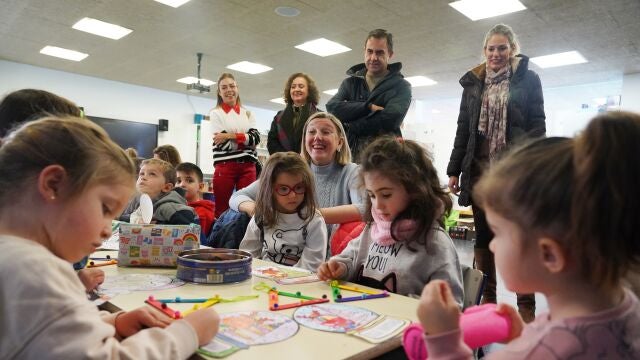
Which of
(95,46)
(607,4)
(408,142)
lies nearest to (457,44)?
(607,4)

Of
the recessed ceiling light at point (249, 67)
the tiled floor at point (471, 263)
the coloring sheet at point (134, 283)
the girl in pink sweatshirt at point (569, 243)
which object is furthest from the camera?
the recessed ceiling light at point (249, 67)

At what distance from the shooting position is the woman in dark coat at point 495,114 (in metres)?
2.30

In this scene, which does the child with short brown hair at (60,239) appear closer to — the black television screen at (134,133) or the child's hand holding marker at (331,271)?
the child's hand holding marker at (331,271)

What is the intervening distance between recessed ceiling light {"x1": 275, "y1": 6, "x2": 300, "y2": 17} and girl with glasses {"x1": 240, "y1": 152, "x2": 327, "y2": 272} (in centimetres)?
333

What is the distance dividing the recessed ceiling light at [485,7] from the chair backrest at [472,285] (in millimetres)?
3854

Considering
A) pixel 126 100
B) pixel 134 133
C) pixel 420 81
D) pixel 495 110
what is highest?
pixel 420 81

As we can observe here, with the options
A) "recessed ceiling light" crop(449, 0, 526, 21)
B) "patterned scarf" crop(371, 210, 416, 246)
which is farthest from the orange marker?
"recessed ceiling light" crop(449, 0, 526, 21)

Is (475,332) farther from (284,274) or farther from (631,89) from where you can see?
(631,89)

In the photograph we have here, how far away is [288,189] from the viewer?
1.84m

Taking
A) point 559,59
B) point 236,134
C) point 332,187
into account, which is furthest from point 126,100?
point 332,187

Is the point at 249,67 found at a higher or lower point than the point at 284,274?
higher

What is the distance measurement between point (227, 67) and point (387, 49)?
5.20m

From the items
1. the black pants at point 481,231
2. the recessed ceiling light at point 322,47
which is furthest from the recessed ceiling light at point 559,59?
the black pants at point 481,231

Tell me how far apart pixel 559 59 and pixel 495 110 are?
4.68 metres
